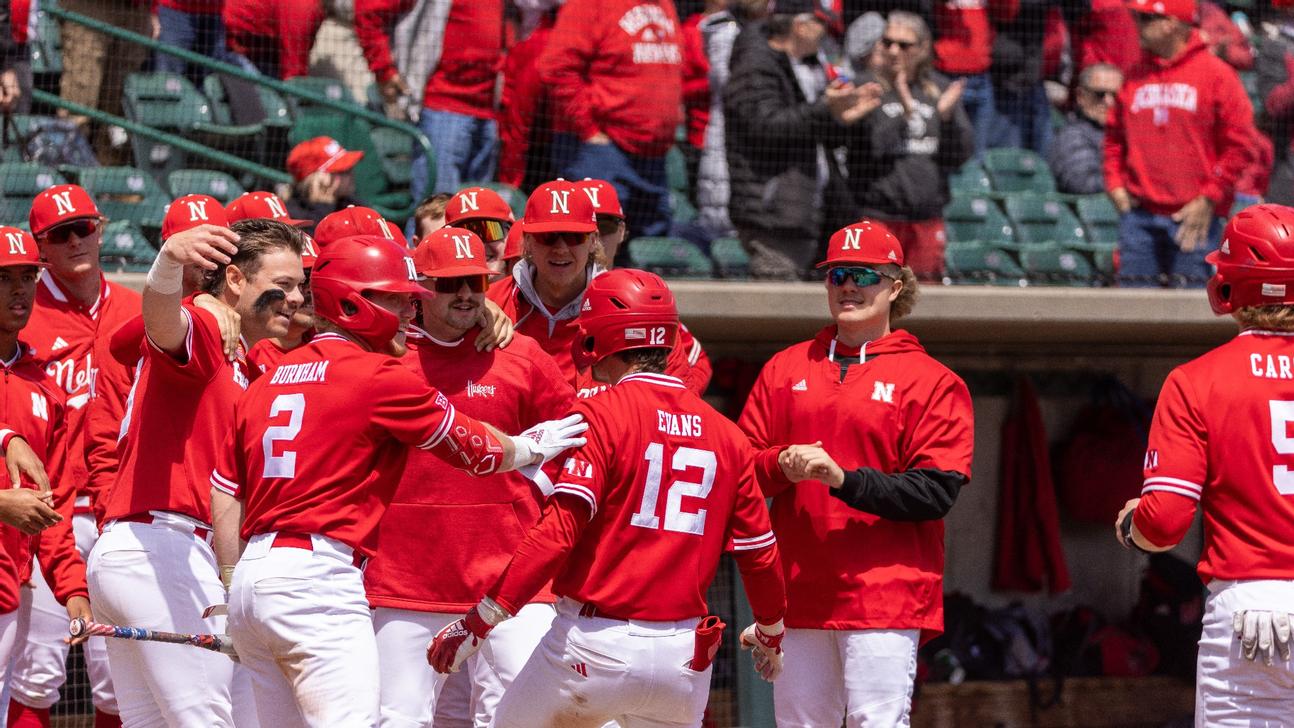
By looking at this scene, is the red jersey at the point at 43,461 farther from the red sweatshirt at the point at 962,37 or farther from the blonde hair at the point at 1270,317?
the red sweatshirt at the point at 962,37

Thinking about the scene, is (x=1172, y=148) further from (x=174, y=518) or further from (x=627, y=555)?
(x=174, y=518)

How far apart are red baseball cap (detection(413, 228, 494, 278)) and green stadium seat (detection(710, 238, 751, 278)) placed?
3.81 meters

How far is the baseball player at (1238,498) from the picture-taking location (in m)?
4.67

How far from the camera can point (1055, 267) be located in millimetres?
9695

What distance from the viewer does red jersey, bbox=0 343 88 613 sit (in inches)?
216

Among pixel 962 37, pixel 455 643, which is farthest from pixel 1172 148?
pixel 455 643

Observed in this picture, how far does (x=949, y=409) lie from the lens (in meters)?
5.59

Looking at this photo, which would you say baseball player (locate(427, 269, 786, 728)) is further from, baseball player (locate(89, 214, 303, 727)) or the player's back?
baseball player (locate(89, 214, 303, 727))

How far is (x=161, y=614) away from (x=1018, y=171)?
6.75 metres

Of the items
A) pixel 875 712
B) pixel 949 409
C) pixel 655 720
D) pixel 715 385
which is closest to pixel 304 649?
pixel 655 720

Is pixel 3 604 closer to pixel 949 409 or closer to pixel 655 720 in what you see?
pixel 655 720

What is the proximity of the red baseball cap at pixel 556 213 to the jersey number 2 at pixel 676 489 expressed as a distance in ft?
4.60

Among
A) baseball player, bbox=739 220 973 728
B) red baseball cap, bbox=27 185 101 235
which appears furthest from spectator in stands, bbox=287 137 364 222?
baseball player, bbox=739 220 973 728

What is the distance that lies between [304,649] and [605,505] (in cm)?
89
